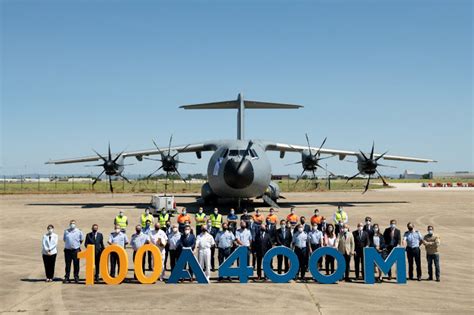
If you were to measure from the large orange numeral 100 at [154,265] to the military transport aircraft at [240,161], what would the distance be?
41.1 feet

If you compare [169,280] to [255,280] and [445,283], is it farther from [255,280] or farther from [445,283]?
[445,283]

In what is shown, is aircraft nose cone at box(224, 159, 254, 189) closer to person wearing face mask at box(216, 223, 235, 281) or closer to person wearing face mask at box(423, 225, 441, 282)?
person wearing face mask at box(216, 223, 235, 281)

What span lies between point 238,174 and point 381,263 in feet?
42.1

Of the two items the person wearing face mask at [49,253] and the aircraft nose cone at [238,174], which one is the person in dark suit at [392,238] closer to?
the person wearing face mask at [49,253]

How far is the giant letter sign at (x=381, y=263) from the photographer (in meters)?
10.6

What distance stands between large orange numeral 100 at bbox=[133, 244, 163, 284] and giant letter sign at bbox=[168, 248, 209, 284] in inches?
14.1


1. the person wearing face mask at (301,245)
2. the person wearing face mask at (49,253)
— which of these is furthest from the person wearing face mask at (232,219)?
the person wearing face mask at (49,253)

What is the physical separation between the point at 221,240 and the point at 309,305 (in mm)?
3602

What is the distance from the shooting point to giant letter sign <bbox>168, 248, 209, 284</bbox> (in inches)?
416

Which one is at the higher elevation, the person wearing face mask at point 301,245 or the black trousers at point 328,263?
the person wearing face mask at point 301,245

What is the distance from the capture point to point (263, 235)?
11539 millimetres

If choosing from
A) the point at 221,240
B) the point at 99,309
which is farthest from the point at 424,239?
the point at 99,309

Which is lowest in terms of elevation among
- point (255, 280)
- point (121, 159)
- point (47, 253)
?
point (255, 280)

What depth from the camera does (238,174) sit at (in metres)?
22.9
